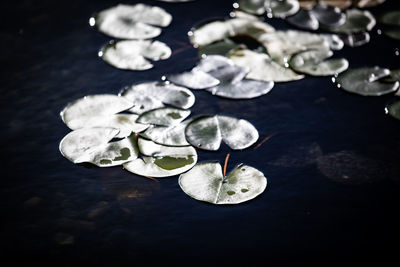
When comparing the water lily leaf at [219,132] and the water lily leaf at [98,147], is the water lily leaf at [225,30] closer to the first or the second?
the water lily leaf at [219,132]

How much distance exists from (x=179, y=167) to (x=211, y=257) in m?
0.30

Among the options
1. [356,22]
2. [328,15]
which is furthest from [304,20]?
[356,22]

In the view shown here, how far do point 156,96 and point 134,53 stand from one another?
30 cm

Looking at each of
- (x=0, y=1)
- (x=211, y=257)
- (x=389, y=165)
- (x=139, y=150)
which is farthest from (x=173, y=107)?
(x=0, y=1)

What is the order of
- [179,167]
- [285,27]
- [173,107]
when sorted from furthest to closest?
[285,27]
[173,107]
[179,167]

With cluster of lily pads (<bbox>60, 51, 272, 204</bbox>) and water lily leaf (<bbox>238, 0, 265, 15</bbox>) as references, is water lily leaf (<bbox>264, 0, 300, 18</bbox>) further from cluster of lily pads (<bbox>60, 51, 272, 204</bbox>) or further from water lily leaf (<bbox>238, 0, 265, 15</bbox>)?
cluster of lily pads (<bbox>60, 51, 272, 204</bbox>)

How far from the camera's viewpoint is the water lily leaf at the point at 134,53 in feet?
5.97

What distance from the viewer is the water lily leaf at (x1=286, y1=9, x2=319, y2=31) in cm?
207

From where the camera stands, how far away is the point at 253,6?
2170 millimetres

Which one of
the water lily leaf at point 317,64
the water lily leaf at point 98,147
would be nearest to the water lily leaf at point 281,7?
the water lily leaf at point 317,64

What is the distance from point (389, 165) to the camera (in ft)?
4.91

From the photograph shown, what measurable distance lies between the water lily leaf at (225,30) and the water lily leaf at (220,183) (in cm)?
73

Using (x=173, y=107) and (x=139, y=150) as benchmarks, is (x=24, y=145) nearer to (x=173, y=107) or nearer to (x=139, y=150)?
(x=139, y=150)

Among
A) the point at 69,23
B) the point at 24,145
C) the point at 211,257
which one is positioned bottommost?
the point at 211,257
